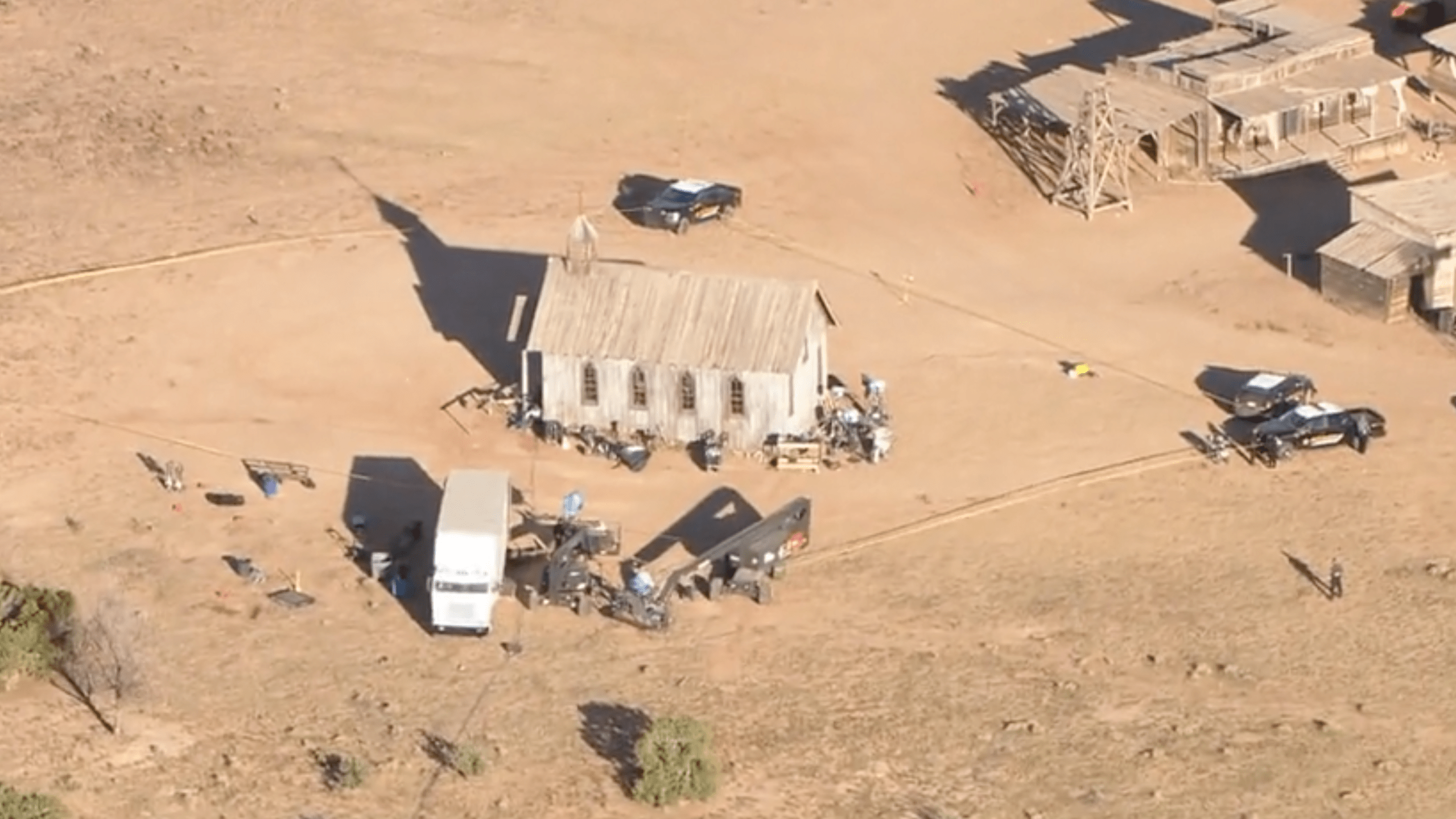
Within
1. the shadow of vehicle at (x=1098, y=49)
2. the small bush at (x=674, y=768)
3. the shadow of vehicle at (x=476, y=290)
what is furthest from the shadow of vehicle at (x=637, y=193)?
the small bush at (x=674, y=768)

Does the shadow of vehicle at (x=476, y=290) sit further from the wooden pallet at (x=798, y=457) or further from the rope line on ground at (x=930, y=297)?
the wooden pallet at (x=798, y=457)

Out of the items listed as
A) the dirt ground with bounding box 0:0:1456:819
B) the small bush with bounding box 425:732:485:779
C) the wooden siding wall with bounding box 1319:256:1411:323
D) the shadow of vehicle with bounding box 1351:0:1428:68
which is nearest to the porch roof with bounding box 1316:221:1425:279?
the wooden siding wall with bounding box 1319:256:1411:323

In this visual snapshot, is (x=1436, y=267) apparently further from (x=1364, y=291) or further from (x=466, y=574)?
(x=466, y=574)

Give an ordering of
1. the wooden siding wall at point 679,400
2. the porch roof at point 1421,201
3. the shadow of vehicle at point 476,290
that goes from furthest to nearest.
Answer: the porch roof at point 1421,201 < the shadow of vehicle at point 476,290 < the wooden siding wall at point 679,400

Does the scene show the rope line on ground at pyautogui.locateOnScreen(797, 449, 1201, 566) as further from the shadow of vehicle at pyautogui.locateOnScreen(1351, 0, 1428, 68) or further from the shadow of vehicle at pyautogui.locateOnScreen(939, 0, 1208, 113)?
the shadow of vehicle at pyautogui.locateOnScreen(1351, 0, 1428, 68)

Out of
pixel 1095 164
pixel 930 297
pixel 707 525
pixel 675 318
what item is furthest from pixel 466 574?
pixel 1095 164
